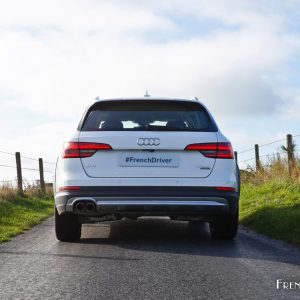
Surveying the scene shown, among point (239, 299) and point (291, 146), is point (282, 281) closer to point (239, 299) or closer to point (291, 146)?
point (239, 299)

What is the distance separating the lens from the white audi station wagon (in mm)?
6395

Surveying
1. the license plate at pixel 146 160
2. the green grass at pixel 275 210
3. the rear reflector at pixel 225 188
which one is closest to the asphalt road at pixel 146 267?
the green grass at pixel 275 210

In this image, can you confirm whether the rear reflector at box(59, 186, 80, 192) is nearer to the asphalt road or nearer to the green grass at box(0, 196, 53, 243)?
the asphalt road

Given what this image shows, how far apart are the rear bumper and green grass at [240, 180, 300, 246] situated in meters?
1.46

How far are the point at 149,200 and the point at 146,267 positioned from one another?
1141mm

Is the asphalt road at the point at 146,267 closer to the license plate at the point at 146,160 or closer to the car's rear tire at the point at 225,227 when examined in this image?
the car's rear tire at the point at 225,227

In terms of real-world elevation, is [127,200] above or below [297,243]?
above

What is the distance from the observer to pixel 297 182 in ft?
43.7

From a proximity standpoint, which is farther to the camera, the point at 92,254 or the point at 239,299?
the point at 92,254

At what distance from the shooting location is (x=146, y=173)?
253 inches

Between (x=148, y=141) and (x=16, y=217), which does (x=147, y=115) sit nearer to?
(x=148, y=141)

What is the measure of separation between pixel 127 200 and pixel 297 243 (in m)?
2.23

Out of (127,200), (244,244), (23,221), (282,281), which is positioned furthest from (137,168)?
(23,221)

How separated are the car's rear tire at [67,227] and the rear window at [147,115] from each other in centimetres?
114
